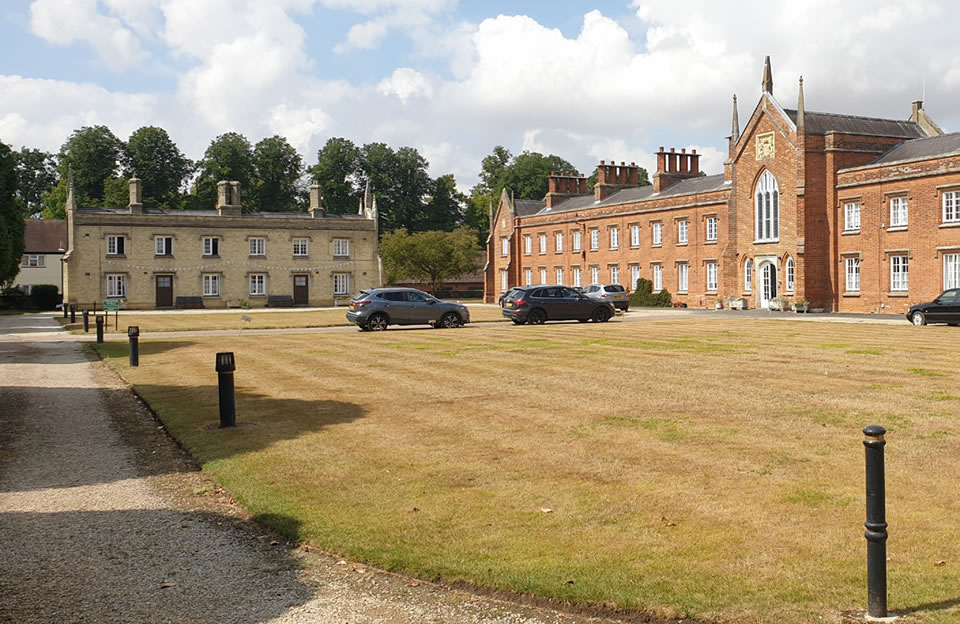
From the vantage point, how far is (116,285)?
214 ft

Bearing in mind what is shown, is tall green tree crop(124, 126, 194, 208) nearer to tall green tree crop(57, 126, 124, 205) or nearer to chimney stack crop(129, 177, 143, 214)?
tall green tree crop(57, 126, 124, 205)

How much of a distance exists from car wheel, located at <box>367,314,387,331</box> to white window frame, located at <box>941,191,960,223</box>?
2741 centimetres

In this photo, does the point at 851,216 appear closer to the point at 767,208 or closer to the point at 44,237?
the point at 767,208

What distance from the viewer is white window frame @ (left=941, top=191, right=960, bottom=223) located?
40.5 m

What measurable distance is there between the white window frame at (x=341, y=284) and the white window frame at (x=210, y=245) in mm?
9632

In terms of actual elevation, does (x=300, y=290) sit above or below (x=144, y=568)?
above

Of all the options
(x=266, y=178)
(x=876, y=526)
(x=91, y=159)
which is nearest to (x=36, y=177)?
(x=91, y=159)

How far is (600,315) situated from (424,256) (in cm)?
3965

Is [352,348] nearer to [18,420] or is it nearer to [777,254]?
[18,420]

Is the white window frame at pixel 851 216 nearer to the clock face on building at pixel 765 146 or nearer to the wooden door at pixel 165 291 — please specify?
the clock face on building at pixel 765 146

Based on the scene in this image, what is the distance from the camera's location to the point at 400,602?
5.59 m

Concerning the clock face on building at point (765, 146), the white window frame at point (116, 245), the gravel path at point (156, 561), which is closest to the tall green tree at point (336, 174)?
the white window frame at point (116, 245)

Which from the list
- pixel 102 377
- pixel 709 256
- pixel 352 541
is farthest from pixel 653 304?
pixel 352 541

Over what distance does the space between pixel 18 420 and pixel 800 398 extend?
11.3 m
